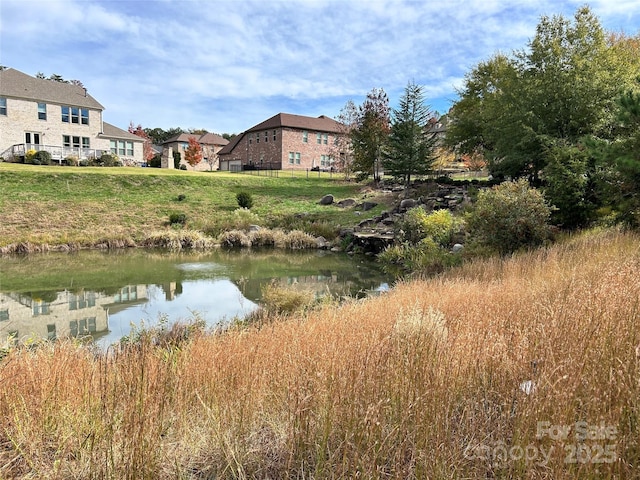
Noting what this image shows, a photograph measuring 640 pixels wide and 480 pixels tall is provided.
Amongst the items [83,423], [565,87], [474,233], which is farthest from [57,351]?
[565,87]

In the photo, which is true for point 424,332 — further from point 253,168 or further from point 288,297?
point 253,168

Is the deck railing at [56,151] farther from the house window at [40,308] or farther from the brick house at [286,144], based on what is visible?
the house window at [40,308]

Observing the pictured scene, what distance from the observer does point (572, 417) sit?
215cm

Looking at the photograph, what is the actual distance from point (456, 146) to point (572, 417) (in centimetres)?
3097

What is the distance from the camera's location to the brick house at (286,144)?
48.9 metres

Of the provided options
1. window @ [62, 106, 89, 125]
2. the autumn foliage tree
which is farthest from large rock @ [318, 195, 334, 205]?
the autumn foliage tree

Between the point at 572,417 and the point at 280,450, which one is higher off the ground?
the point at 572,417

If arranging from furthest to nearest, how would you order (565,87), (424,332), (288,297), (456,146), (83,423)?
(456,146)
(565,87)
(288,297)
(424,332)
(83,423)

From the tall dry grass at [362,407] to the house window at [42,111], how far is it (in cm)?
3927

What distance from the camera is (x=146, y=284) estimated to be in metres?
12.9

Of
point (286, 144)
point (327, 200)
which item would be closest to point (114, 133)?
point (286, 144)

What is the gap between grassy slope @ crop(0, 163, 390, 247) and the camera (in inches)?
832

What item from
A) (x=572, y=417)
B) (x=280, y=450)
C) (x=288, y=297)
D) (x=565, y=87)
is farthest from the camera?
(x=565, y=87)

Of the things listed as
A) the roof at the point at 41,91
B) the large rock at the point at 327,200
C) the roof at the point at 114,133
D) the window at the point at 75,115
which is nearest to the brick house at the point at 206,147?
the roof at the point at 114,133
